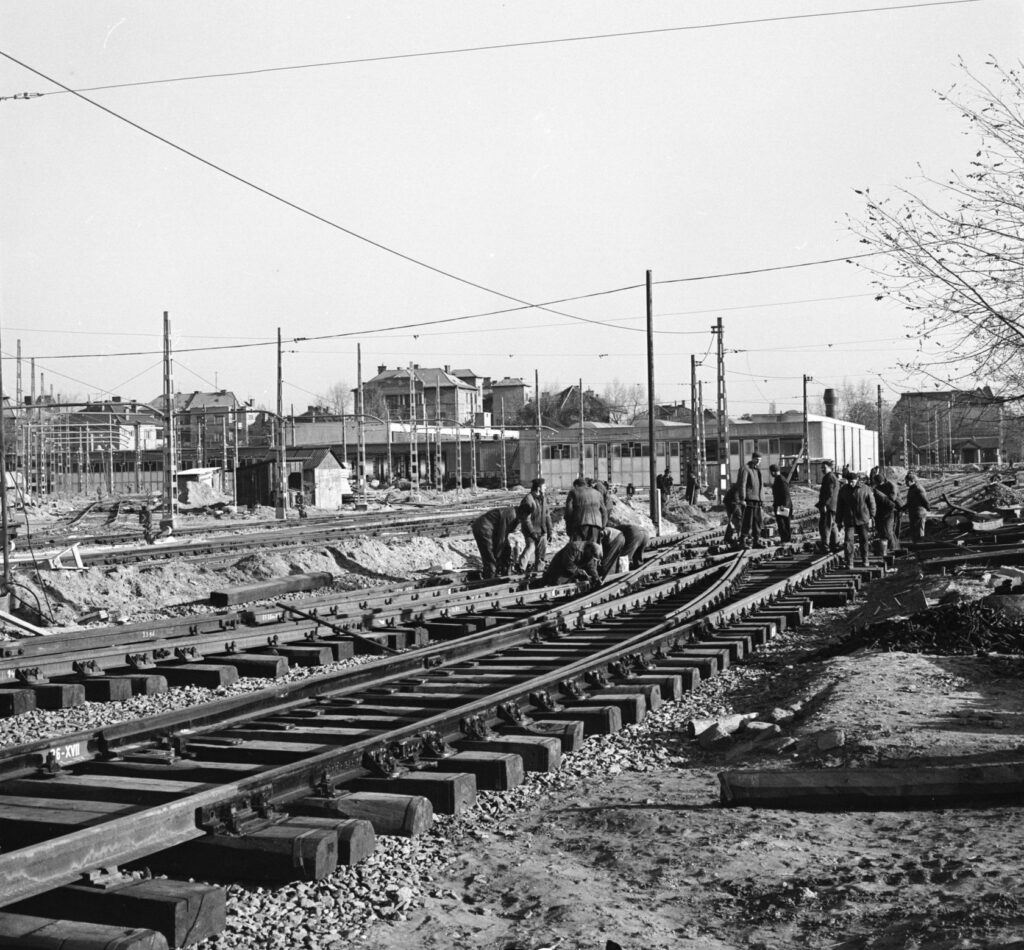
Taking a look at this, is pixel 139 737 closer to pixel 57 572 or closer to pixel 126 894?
pixel 126 894

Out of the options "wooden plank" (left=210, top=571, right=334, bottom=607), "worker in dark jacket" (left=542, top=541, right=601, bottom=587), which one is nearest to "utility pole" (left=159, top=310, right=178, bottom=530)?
"wooden plank" (left=210, top=571, right=334, bottom=607)

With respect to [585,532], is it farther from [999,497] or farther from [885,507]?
[999,497]

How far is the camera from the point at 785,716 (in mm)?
8148

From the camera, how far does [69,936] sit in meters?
3.92

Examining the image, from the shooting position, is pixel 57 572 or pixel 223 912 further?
pixel 57 572

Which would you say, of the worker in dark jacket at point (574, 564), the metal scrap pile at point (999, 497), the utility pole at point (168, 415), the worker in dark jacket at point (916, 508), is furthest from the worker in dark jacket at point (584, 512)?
the metal scrap pile at point (999, 497)

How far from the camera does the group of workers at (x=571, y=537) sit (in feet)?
53.7

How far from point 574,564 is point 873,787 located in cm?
1064

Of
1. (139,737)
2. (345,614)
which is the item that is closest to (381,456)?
(345,614)

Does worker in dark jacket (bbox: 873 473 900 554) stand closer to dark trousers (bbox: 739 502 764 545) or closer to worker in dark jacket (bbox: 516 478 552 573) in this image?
dark trousers (bbox: 739 502 764 545)

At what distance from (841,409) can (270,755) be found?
156 meters

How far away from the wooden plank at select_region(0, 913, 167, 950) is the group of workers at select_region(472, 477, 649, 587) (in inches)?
467

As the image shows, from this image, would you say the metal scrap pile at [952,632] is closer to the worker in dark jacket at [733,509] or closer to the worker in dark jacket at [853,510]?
the worker in dark jacket at [853,510]

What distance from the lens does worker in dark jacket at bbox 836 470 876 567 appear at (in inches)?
771
